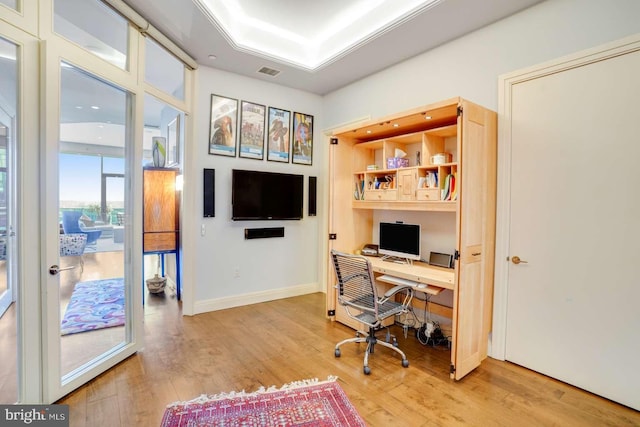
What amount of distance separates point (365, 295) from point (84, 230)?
240 centimetres

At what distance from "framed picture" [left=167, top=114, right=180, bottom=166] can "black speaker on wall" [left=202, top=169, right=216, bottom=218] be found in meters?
0.89

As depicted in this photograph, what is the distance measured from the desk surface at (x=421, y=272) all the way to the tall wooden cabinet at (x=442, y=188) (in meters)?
0.08

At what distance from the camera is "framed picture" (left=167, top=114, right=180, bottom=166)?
4.38 m

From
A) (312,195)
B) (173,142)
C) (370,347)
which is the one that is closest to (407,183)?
(370,347)

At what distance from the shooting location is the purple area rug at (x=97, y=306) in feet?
8.73

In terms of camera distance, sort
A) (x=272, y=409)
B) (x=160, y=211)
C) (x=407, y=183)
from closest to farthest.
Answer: (x=272, y=409) → (x=407, y=183) → (x=160, y=211)

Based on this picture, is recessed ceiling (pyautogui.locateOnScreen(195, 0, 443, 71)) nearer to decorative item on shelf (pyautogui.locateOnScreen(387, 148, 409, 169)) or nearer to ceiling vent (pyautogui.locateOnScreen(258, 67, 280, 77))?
ceiling vent (pyautogui.locateOnScreen(258, 67, 280, 77))

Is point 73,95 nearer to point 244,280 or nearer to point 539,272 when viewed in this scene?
point 244,280

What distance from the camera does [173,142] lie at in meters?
4.68

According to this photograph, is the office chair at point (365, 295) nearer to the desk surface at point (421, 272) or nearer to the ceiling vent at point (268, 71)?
the desk surface at point (421, 272)

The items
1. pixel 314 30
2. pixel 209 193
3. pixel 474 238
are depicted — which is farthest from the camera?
pixel 209 193

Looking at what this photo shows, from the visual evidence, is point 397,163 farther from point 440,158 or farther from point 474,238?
point 474,238

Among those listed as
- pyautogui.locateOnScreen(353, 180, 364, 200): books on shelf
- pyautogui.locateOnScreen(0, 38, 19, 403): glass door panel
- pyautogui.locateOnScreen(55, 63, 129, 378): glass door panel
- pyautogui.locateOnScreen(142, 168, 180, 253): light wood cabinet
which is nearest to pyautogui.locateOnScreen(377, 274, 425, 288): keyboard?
pyautogui.locateOnScreen(353, 180, 364, 200): books on shelf

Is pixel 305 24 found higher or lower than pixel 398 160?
higher
